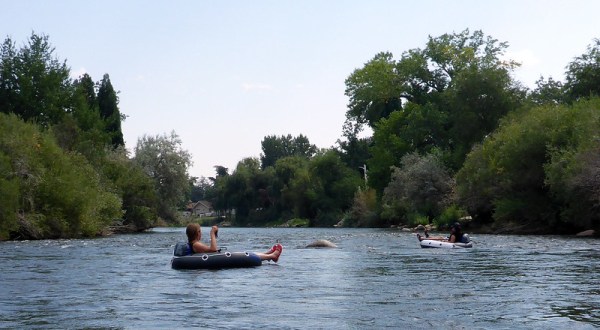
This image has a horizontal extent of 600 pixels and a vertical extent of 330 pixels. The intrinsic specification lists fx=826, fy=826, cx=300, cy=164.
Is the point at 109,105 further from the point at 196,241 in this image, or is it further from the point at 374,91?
the point at 196,241

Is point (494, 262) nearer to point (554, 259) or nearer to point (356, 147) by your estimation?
point (554, 259)

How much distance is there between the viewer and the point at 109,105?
98.1 meters

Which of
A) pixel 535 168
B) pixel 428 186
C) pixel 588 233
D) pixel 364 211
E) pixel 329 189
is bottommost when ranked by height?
pixel 588 233

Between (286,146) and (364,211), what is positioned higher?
(286,146)

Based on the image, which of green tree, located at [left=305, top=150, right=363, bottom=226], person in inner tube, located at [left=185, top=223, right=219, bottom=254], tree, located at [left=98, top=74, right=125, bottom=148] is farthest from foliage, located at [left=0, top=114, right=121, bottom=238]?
green tree, located at [left=305, top=150, right=363, bottom=226]

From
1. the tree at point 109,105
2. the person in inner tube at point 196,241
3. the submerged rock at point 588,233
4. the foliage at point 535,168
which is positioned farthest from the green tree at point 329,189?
the person in inner tube at point 196,241

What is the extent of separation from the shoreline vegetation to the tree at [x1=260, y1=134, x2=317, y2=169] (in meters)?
76.2

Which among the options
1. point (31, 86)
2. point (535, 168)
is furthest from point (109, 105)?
point (535, 168)

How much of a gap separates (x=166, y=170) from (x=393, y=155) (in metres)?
22.3

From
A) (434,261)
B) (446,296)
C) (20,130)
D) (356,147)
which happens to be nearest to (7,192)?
(20,130)

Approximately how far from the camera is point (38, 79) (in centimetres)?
7856

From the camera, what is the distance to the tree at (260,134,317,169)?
7470 inches

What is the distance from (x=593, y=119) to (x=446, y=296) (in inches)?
1280

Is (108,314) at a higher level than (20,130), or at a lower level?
lower
